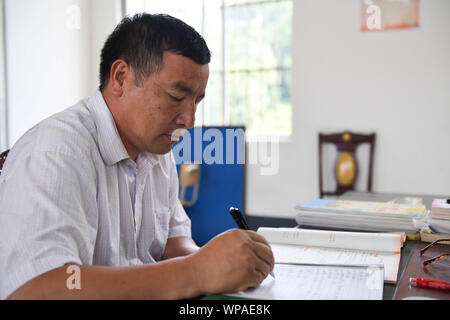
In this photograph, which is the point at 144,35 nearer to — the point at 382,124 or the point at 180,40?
the point at 180,40

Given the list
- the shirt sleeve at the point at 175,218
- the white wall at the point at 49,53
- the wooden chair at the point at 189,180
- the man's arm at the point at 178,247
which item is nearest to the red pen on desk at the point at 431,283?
the man's arm at the point at 178,247

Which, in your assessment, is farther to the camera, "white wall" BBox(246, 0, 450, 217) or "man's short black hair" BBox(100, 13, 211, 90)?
"white wall" BBox(246, 0, 450, 217)

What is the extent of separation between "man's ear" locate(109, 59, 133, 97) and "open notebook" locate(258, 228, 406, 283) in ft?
1.76

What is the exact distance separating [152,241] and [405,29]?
3036mm

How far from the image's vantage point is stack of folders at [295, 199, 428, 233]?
1188 millimetres

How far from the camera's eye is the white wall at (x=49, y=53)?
11.3 ft

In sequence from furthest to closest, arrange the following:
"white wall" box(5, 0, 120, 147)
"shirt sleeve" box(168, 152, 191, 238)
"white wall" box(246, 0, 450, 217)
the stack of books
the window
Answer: the window, "white wall" box(5, 0, 120, 147), "white wall" box(246, 0, 450, 217), "shirt sleeve" box(168, 152, 191, 238), the stack of books

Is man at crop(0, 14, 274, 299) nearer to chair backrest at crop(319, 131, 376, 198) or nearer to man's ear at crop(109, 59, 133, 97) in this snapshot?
man's ear at crop(109, 59, 133, 97)

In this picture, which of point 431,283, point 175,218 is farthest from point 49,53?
point 431,283

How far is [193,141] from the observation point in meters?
3.96

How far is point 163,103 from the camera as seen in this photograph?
967 mm

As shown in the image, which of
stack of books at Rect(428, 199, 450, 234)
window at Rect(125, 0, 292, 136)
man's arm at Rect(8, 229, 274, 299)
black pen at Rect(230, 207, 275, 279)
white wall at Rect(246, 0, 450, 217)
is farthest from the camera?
window at Rect(125, 0, 292, 136)

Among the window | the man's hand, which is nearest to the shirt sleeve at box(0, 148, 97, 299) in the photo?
the man's hand
